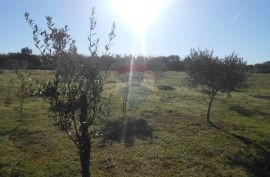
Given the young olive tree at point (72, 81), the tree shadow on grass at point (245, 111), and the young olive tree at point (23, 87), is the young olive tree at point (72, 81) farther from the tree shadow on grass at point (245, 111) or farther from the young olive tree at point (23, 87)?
the tree shadow on grass at point (245, 111)

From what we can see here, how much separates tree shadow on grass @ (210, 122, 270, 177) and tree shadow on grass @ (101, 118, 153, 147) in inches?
298

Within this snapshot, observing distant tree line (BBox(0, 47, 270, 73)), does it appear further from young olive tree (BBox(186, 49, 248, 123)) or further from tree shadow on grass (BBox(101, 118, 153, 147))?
tree shadow on grass (BBox(101, 118, 153, 147))

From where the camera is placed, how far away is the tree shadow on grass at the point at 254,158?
22906 millimetres

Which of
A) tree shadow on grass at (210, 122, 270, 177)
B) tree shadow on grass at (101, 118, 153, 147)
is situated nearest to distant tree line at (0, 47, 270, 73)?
tree shadow on grass at (101, 118, 153, 147)

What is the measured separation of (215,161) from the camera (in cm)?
2439

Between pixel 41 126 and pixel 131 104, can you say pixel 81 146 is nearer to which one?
pixel 41 126

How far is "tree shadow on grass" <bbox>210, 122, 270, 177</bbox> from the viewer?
75.2ft

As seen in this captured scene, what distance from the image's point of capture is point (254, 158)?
25375 millimetres

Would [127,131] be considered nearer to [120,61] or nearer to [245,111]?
[245,111]

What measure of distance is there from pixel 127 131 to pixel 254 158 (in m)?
11.5

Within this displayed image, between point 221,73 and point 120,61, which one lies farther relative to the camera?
point 120,61

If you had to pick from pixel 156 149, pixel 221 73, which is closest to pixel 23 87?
pixel 156 149

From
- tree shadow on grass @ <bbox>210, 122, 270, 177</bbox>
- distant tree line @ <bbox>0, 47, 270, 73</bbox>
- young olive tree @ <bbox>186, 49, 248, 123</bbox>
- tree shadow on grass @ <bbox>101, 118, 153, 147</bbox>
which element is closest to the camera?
tree shadow on grass @ <bbox>210, 122, 270, 177</bbox>

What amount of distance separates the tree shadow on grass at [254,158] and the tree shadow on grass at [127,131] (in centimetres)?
756
